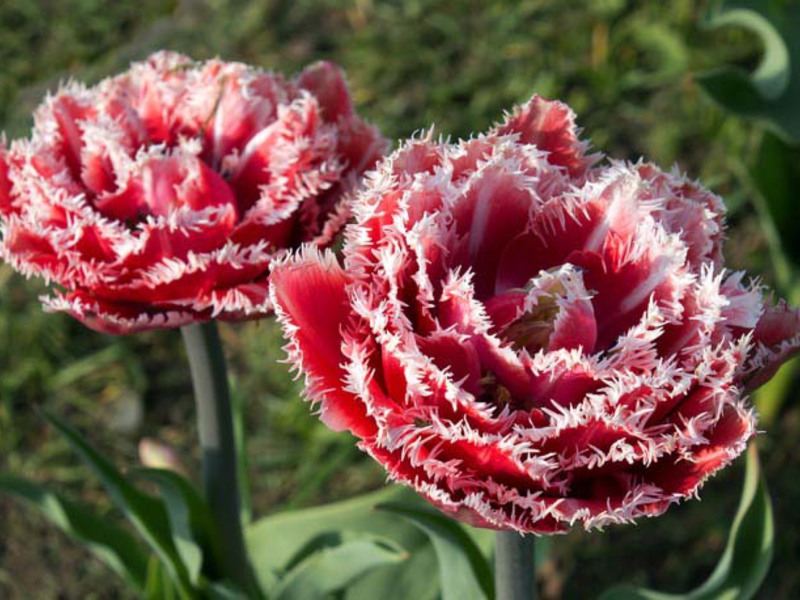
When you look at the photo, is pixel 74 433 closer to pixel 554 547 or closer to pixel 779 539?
pixel 554 547

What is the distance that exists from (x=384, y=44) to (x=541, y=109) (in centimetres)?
181

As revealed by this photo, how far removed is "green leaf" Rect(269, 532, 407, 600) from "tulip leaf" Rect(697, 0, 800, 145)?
75 centimetres

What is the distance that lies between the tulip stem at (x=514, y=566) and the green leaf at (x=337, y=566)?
158 mm

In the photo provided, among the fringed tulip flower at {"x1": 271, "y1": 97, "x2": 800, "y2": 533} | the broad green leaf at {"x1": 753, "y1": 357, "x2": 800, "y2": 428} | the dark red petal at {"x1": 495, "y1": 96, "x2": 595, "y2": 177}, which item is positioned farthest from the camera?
the broad green leaf at {"x1": 753, "y1": 357, "x2": 800, "y2": 428}

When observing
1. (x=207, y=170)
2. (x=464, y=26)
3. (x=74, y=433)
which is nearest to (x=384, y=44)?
(x=464, y=26)

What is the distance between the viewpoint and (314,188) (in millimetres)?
861

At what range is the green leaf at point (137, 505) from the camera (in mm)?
1134

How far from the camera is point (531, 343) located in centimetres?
67

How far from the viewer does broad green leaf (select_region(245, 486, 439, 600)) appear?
4.20ft

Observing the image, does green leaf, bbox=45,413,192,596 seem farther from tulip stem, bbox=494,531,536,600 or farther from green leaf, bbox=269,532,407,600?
tulip stem, bbox=494,531,536,600

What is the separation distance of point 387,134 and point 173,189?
4.67 feet

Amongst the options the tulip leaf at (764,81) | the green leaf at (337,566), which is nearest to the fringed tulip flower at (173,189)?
the green leaf at (337,566)

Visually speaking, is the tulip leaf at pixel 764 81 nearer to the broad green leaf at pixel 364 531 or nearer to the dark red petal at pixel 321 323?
the broad green leaf at pixel 364 531

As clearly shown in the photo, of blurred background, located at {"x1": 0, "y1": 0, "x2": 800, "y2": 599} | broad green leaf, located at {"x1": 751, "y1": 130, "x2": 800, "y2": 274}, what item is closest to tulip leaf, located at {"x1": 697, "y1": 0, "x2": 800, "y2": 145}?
blurred background, located at {"x1": 0, "y1": 0, "x2": 800, "y2": 599}
